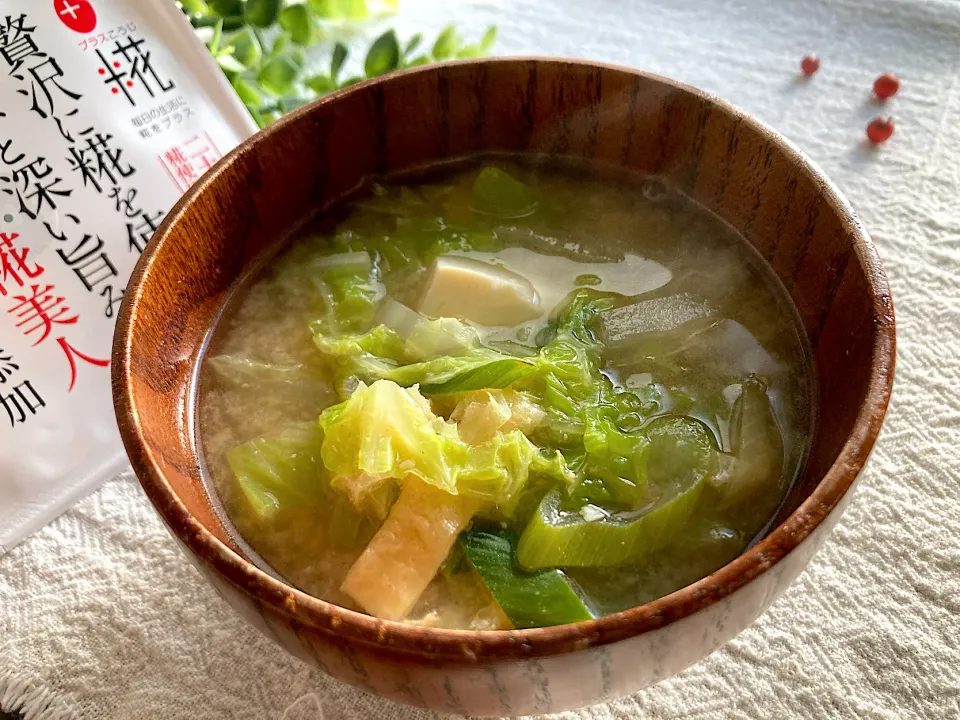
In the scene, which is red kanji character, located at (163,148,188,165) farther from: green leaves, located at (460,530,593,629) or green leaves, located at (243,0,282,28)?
green leaves, located at (460,530,593,629)

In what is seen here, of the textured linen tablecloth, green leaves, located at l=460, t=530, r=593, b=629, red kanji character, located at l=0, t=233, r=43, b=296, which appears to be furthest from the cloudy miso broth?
red kanji character, located at l=0, t=233, r=43, b=296

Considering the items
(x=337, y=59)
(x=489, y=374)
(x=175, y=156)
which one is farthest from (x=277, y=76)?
(x=489, y=374)

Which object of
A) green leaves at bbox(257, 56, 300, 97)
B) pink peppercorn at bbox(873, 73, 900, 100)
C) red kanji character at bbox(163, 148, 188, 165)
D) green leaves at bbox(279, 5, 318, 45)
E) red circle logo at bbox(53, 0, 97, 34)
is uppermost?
red circle logo at bbox(53, 0, 97, 34)

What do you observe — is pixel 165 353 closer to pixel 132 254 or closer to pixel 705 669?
pixel 132 254

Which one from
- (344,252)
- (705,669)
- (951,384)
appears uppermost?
(344,252)

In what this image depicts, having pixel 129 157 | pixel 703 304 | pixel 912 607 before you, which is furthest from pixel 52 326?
pixel 912 607

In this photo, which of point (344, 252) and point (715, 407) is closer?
point (715, 407)
